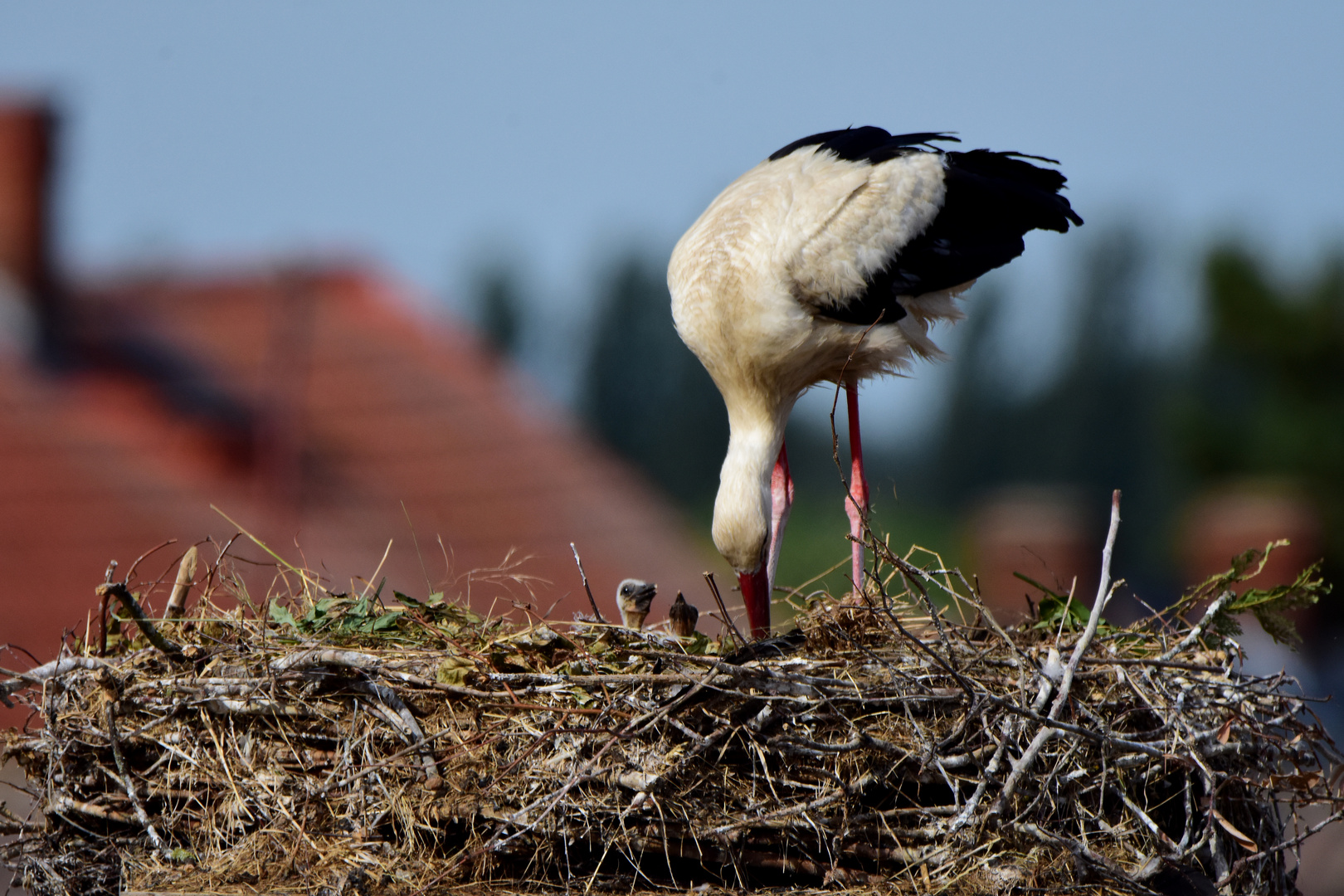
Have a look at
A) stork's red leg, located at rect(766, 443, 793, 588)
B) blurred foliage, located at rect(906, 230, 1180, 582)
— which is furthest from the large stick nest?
blurred foliage, located at rect(906, 230, 1180, 582)

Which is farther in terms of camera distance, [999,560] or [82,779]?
[999,560]

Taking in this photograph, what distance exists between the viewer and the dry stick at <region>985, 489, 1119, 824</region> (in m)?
2.48

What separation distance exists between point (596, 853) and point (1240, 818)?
140cm

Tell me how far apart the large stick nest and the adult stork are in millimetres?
1109

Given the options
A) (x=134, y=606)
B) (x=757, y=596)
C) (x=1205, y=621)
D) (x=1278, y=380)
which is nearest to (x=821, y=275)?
(x=757, y=596)

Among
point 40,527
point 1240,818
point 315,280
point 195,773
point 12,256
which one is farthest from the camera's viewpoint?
point 315,280

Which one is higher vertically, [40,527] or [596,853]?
[596,853]

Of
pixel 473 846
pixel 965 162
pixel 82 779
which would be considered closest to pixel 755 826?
pixel 473 846

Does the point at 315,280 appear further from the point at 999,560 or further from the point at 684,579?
the point at 999,560

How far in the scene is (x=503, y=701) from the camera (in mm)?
2625

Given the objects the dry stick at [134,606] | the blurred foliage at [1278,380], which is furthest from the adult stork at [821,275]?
the blurred foliage at [1278,380]

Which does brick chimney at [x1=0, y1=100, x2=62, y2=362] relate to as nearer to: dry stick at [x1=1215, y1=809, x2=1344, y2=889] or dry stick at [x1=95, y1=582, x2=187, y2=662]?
dry stick at [x1=95, y1=582, x2=187, y2=662]

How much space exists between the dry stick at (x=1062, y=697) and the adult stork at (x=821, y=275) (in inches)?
48.3

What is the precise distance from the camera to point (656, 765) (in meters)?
2.50
